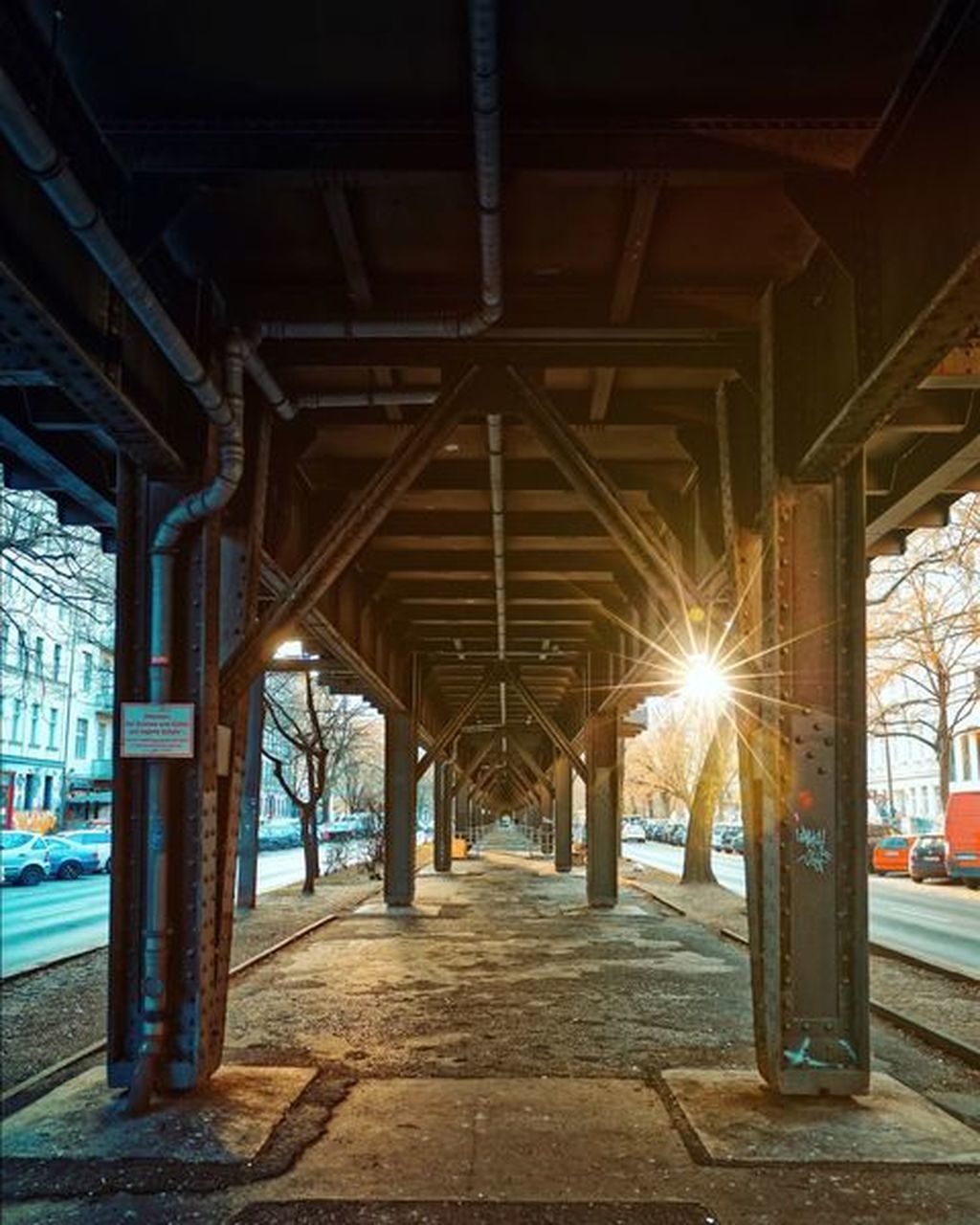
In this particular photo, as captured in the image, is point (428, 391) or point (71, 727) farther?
point (71, 727)

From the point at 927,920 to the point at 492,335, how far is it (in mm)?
19147

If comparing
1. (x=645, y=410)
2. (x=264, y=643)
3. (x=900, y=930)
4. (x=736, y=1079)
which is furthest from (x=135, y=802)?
(x=900, y=930)

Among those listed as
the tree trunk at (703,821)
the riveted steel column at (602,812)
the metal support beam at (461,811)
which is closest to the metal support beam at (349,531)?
the riveted steel column at (602,812)

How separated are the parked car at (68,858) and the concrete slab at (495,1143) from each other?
33139 millimetres

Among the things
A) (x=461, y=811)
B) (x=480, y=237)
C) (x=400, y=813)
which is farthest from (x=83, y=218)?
(x=461, y=811)

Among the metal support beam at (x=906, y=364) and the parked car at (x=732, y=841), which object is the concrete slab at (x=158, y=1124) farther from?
the parked car at (x=732, y=841)

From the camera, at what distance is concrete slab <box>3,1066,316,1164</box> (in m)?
6.36

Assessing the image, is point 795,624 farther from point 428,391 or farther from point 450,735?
point 450,735

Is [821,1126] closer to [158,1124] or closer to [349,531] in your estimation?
[158,1124]

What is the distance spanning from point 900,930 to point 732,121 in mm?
18092

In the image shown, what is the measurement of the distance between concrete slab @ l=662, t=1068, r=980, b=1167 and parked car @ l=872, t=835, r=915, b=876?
33.3m

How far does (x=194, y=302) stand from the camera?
24.1 feet

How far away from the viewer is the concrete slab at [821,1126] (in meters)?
6.32

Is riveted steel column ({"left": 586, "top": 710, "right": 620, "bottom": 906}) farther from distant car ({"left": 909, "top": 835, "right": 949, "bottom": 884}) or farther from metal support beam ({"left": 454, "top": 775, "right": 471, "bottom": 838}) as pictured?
metal support beam ({"left": 454, "top": 775, "right": 471, "bottom": 838})
